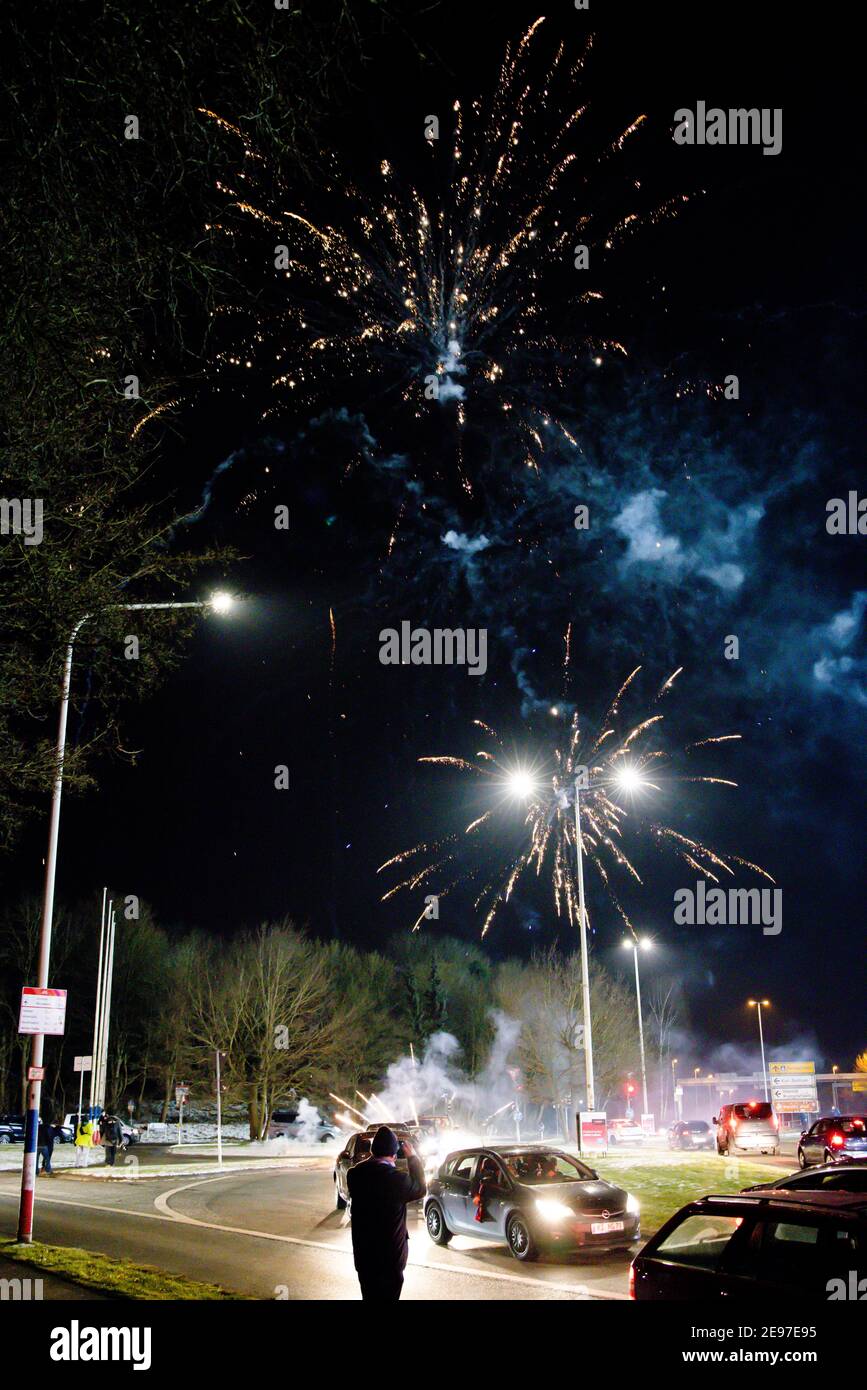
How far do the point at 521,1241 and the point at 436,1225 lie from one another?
2.35 meters

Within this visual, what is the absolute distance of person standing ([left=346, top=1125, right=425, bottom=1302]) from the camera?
24.7ft

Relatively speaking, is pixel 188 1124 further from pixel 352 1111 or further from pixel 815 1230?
pixel 815 1230

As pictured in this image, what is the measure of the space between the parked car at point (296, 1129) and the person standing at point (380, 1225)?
51.4 meters

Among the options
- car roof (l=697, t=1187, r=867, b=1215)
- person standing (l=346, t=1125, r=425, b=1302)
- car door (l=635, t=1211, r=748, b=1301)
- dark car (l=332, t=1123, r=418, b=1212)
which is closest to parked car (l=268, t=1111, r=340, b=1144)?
dark car (l=332, t=1123, r=418, b=1212)

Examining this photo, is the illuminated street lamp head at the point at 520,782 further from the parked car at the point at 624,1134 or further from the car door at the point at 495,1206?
the parked car at the point at 624,1134

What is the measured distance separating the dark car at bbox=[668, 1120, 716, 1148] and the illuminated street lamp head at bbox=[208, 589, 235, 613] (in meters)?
38.8

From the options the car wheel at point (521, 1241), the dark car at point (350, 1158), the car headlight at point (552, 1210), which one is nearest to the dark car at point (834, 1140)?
the dark car at point (350, 1158)

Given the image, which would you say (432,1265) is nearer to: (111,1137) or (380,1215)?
(380,1215)

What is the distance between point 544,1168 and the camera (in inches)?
587

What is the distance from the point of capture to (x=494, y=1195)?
1438cm

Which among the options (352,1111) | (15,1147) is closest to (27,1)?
(15,1147)

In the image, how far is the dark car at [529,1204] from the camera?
13250 mm

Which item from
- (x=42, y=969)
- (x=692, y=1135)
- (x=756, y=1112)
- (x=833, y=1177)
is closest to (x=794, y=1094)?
(x=692, y=1135)
